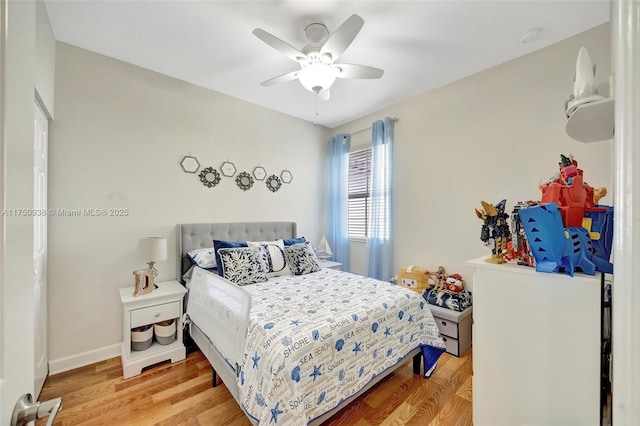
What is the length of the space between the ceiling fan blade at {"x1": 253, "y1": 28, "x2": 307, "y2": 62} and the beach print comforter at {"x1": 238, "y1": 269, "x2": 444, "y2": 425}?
5.83 feet

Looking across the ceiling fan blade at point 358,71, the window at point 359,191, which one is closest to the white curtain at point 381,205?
the window at point 359,191

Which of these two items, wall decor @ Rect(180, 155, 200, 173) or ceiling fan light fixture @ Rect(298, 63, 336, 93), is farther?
wall decor @ Rect(180, 155, 200, 173)

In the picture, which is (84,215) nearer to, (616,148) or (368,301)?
(368,301)

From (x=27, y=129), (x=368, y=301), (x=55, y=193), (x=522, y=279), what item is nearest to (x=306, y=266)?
(x=368, y=301)

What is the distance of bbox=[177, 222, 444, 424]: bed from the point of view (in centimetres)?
128

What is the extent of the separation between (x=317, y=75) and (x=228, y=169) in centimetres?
165

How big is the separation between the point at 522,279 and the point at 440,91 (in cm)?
249

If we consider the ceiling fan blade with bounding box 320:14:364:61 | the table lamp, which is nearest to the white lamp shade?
the table lamp

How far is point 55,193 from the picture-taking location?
2.09m

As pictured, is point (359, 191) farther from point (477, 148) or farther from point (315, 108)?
point (477, 148)

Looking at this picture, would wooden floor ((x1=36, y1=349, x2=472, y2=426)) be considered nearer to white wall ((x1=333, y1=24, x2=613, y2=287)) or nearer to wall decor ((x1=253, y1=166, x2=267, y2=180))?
white wall ((x1=333, y1=24, x2=613, y2=287))

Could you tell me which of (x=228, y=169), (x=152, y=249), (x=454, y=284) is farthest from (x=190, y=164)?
(x=454, y=284)

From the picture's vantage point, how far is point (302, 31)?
198cm

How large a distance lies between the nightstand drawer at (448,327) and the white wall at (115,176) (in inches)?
96.9
